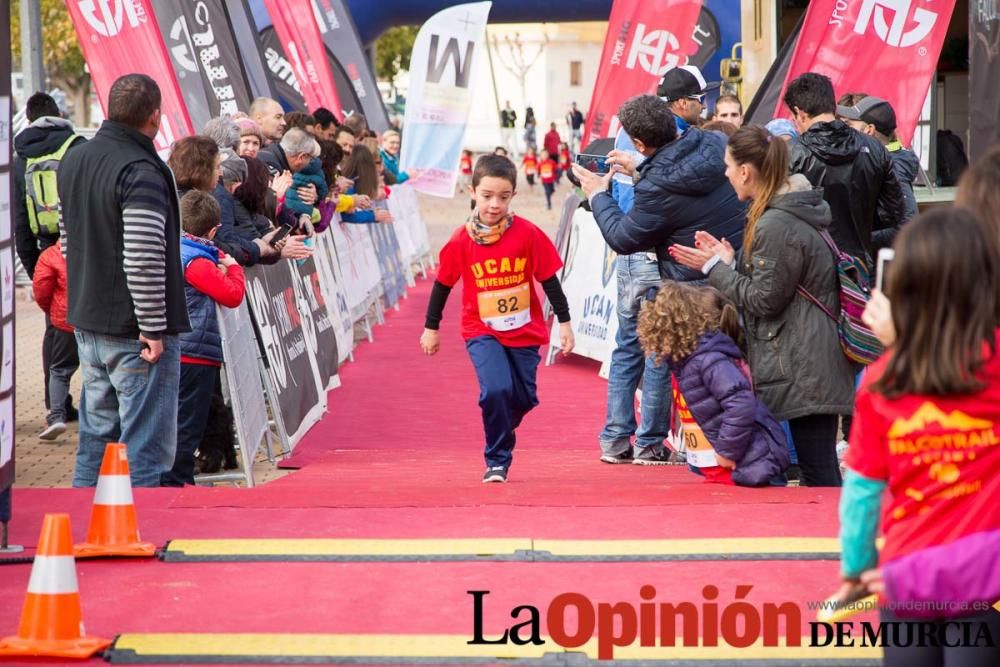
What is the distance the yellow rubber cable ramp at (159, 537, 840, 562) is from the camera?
215 inches

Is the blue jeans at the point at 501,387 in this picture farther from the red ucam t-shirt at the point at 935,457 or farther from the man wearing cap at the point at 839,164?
the red ucam t-shirt at the point at 935,457

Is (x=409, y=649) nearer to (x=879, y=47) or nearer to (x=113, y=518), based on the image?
(x=113, y=518)

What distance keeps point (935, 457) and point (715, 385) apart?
11.2 ft

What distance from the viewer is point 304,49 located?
18.3m

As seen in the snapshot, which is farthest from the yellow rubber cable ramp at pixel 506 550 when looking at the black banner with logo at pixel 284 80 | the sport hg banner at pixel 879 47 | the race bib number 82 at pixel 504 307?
the black banner with logo at pixel 284 80

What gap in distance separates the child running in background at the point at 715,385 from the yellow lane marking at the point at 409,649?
2.18 meters

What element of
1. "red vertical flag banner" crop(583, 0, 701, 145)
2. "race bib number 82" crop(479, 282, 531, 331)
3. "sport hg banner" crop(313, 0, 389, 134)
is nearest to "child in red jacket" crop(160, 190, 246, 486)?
"race bib number 82" crop(479, 282, 531, 331)

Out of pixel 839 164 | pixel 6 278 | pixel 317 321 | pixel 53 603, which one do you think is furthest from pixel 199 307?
Result: pixel 53 603

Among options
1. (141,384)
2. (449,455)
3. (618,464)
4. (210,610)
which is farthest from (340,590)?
(449,455)

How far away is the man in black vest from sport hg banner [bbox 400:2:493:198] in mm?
12481

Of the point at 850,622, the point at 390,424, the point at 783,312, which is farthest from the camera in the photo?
the point at 390,424

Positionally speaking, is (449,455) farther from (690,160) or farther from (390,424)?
(690,160)

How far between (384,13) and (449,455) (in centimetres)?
1784

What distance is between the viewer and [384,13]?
2628 cm
